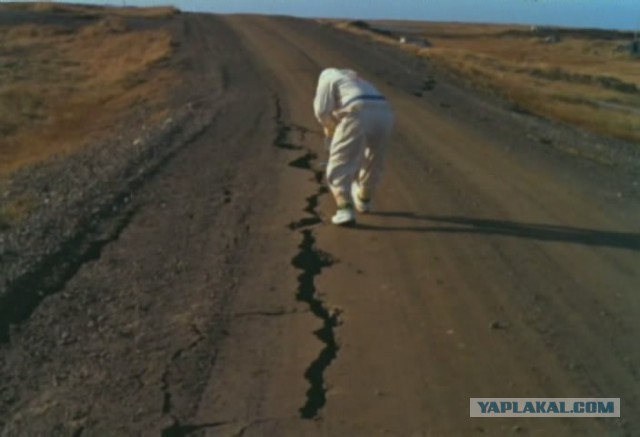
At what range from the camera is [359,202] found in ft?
31.7

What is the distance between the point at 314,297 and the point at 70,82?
87.1 feet

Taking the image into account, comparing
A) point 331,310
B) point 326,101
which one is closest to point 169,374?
point 331,310

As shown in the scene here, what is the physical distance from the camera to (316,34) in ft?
140

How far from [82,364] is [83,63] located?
106 ft

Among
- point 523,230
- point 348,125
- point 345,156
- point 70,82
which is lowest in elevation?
point 70,82

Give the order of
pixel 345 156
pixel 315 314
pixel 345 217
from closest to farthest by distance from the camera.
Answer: pixel 315 314 → pixel 345 156 → pixel 345 217

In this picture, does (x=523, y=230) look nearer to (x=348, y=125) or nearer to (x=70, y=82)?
(x=348, y=125)

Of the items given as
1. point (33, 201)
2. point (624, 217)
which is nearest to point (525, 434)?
point (624, 217)

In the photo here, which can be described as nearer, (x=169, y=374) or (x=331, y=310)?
(x=169, y=374)

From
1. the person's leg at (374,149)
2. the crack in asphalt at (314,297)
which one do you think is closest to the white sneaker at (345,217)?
the crack in asphalt at (314,297)

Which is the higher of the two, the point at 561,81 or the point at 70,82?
the point at 70,82

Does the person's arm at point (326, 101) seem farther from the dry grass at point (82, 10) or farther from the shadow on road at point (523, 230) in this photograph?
the dry grass at point (82, 10)

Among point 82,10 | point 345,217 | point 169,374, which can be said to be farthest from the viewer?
point 82,10

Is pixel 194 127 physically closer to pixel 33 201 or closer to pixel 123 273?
pixel 33 201
